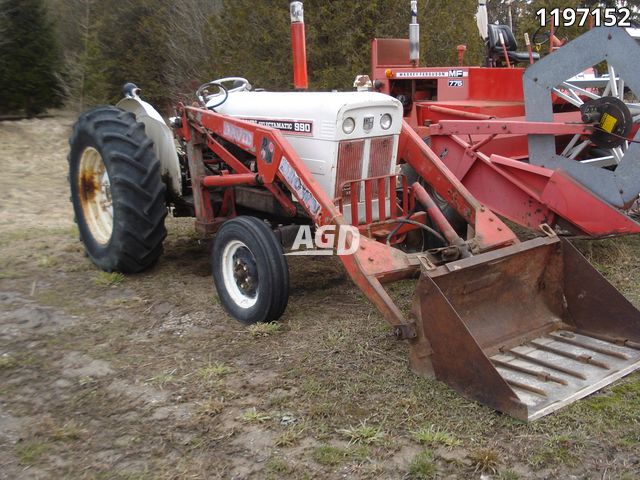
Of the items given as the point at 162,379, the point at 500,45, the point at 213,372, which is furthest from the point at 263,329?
the point at 500,45

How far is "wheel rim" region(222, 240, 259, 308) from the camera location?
14.4 ft

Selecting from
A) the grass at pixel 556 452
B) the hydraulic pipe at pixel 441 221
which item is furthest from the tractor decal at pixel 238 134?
the grass at pixel 556 452

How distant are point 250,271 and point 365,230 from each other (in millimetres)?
773

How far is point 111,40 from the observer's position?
59.6 feet

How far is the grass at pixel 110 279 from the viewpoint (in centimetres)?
535

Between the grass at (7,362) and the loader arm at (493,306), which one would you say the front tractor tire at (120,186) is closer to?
the loader arm at (493,306)

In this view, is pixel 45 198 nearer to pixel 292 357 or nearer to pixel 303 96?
pixel 303 96

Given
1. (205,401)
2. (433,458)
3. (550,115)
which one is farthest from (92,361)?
(550,115)

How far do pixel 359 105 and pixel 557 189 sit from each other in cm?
192

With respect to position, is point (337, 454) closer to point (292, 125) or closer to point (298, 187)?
point (298, 187)

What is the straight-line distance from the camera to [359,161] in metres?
4.41

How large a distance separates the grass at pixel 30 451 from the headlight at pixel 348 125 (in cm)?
242

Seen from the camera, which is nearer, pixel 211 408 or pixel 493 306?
pixel 211 408

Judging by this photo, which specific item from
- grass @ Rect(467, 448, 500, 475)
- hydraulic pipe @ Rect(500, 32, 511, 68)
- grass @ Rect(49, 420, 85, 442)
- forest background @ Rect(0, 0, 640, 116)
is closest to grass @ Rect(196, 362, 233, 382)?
grass @ Rect(49, 420, 85, 442)
